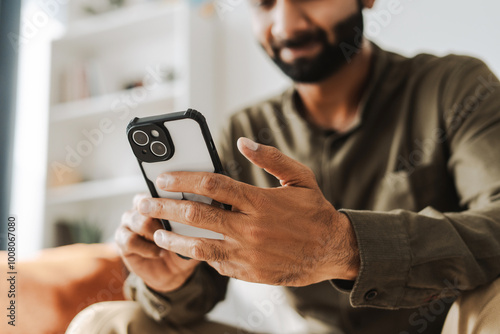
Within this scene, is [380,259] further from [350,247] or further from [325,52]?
[325,52]

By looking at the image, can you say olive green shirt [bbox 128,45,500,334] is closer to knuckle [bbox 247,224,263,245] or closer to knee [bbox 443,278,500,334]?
knee [bbox 443,278,500,334]

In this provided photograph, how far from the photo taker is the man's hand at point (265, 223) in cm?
45

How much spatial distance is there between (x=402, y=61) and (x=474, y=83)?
188mm

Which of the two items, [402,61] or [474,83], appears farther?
[402,61]

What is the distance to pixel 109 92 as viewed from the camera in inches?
98.0

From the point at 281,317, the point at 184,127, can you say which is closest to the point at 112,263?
the point at 281,317

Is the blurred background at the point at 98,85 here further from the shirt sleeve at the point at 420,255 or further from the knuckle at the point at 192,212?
the knuckle at the point at 192,212

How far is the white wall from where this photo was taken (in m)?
1.49

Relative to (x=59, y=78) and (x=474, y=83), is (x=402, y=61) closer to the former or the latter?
(x=474, y=83)

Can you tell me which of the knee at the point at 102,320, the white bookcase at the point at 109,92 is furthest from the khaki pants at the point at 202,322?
the white bookcase at the point at 109,92

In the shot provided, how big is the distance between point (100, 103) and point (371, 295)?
6.94 ft

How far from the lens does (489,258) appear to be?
57 centimetres

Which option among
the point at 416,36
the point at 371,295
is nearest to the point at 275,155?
the point at 371,295

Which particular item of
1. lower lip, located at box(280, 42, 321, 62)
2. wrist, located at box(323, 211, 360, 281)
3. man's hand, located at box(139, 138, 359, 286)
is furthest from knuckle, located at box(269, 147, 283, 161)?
lower lip, located at box(280, 42, 321, 62)
